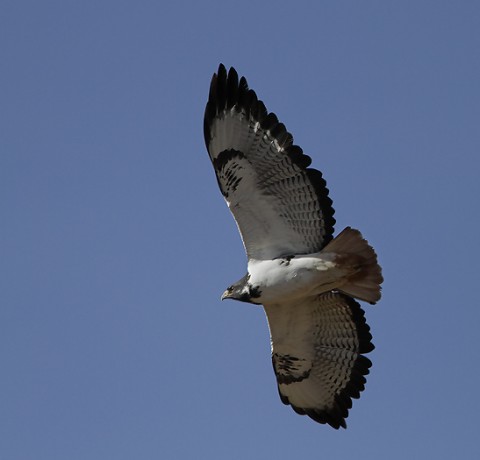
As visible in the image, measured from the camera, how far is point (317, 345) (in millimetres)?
11773

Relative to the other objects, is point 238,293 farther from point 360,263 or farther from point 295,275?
point 360,263

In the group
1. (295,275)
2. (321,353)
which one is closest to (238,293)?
(295,275)

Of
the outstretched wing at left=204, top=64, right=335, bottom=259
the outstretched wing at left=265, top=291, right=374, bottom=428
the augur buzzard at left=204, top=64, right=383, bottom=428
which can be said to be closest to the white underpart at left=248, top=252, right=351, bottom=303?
the augur buzzard at left=204, top=64, right=383, bottom=428

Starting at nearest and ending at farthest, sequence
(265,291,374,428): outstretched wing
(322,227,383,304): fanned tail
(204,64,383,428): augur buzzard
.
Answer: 1. (322,227,383,304): fanned tail
2. (204,64,383,428): augur buzzard
3. (265,291,374,428): outstretched wing

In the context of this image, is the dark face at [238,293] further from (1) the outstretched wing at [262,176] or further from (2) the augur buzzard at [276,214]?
(1) the outstretched wing at [262,176]

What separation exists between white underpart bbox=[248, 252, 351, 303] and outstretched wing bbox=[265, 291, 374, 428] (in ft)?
1.62

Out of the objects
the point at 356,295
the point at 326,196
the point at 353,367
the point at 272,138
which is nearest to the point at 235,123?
the point at 272,138

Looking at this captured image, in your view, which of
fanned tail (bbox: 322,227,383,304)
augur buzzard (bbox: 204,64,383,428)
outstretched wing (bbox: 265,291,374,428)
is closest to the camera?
fanned tail (bbox: 322,227,383,304)

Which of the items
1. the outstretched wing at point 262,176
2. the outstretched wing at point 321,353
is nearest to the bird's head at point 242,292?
the outstretched wing at point 262,176

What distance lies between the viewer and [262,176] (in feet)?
35.9

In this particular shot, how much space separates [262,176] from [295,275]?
1.10 metres

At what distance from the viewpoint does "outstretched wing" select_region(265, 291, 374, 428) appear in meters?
11.5

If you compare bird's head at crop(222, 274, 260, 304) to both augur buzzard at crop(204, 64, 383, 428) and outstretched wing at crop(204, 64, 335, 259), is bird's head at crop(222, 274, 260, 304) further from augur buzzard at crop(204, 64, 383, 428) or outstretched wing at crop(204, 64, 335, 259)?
outstretched wing at crop(204, 64, 335, 259)

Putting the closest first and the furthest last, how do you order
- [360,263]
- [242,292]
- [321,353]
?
[360,263] → [242,292] → [321,353]
